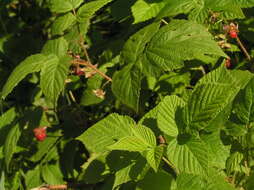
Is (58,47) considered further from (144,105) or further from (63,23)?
(144,105)

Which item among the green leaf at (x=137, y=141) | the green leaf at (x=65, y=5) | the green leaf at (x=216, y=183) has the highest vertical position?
the green leaf at (x=65, y=5)

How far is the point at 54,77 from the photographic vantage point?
1666mm

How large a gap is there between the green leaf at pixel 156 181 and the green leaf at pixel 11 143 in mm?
790

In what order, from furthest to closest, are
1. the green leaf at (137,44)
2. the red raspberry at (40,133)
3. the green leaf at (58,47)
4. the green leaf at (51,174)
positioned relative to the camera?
the green leaf at (51,174)
the red raspberry at (40,133)
the green leaf at (58,47)
the green leaf at (137,44)

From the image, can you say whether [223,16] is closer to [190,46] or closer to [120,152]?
[190,46]

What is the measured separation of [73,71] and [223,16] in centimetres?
65

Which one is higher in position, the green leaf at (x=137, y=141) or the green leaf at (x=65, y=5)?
the green leaf at (x=65, y=5)

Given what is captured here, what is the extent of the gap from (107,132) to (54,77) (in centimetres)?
33

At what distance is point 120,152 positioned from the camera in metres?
1.50

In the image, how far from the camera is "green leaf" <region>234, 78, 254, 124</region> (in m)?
1.31

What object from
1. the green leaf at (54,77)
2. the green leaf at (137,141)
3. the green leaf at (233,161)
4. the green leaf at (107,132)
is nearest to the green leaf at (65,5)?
the green leaf at (54,77)

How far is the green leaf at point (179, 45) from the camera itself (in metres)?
1.45

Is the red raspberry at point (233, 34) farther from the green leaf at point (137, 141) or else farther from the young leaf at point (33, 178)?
the young leaf at point (33, 178)

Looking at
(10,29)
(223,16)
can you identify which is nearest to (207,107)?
(223,16)
